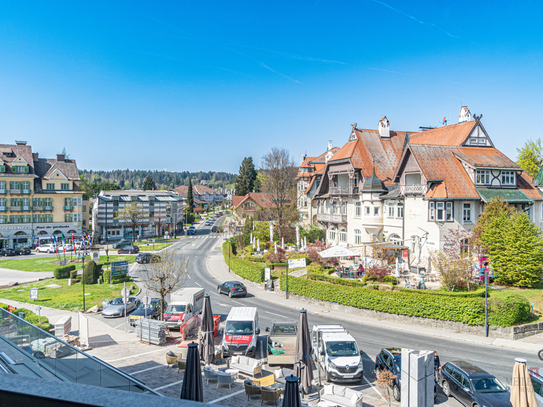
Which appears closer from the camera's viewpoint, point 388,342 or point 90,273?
point 388,342

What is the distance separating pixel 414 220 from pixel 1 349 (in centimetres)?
3569

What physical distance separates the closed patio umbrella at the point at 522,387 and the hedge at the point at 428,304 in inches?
518

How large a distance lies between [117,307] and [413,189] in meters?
29.0

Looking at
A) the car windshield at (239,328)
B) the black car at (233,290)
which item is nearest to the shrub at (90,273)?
the black car at (233,290)

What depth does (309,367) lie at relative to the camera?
1523 cm

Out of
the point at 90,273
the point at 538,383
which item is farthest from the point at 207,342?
the point at 90,273

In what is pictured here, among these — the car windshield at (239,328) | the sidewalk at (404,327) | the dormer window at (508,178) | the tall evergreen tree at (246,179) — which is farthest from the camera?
the tall evergreen tree at (246,179)

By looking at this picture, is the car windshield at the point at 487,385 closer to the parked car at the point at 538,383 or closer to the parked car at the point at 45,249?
the parked car at the point at 538,383

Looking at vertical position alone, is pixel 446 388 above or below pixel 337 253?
below

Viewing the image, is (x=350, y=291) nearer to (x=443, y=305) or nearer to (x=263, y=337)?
(x=443, y=305)

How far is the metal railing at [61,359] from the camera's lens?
8562 mm

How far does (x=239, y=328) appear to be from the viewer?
66.8ft

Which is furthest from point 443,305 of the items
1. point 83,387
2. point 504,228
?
point 83,387

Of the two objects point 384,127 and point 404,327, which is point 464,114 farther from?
point 404,327
